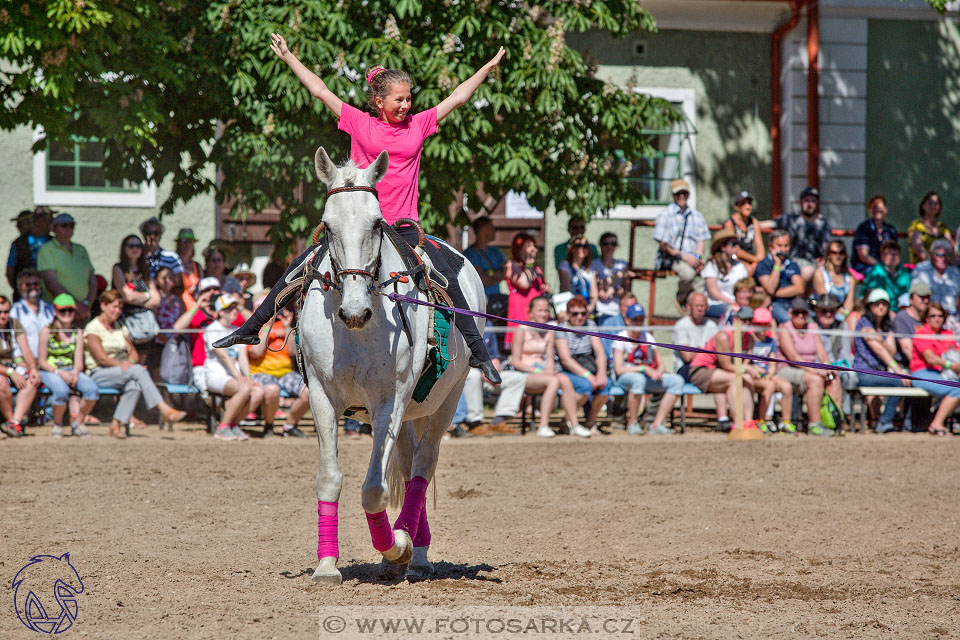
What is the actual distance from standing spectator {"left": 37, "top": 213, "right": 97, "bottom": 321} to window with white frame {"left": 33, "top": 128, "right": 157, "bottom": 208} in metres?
4.59

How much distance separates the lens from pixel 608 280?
15008 mm

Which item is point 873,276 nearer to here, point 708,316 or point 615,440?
point 708,316

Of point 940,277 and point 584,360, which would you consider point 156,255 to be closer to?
point 584,360

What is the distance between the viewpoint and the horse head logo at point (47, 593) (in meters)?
5.29

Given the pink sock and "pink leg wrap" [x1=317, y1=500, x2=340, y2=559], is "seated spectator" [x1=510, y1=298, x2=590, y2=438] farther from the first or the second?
"pink leg wrap" [x1=317, y1=500, x2=340, y2=559]

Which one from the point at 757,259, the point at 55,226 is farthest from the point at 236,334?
the point at 757,259

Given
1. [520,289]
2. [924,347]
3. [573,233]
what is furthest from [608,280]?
[924,347]

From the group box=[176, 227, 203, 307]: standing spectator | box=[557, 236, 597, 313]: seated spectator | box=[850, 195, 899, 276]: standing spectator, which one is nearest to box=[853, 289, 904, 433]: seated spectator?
Result: box=[850, 195, 899, 276]: standing spectator

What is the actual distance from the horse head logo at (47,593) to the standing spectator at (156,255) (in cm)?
774

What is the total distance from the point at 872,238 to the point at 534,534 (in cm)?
1066

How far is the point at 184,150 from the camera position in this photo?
47.9 ft

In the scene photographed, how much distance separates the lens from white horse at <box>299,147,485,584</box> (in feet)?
18.4

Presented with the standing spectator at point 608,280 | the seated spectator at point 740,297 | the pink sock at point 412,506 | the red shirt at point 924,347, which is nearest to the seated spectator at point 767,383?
the seated spectator at point 740,297

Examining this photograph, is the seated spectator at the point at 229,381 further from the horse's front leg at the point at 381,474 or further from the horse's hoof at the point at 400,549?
the horse's front leg at the point at 381,474
